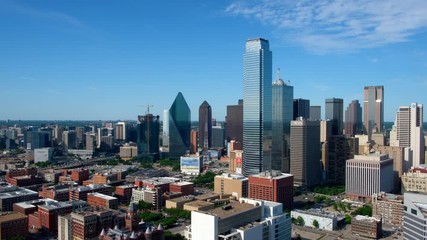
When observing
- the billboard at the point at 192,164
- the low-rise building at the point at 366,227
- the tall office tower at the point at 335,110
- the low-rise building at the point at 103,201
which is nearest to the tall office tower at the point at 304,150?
the billboard at the point at 192,164

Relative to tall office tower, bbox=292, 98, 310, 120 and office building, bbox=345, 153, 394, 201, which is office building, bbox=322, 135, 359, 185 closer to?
office building, bbox=345, 153, 394, 201

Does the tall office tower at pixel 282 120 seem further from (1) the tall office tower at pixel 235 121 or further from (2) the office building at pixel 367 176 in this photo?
(1) the tall office tower at pixel 235 121

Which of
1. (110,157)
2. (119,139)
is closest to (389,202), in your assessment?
(110,157)

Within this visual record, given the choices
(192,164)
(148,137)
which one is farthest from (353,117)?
(148,137)

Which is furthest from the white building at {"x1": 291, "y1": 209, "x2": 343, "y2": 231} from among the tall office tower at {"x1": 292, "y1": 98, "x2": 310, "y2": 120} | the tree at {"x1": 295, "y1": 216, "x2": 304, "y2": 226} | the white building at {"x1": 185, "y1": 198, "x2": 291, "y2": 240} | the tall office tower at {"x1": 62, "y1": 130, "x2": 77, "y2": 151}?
the tall office tower at {"x1": 62, "y1": 130, "x2": 77, "y2": 151}

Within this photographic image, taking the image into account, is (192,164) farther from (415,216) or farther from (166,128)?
(415,216)

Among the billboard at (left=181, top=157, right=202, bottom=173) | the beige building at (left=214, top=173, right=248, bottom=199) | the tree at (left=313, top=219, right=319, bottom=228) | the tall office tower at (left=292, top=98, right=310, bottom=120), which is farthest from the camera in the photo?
the tall office tower at (left=292, top=98, right=310, bottom=120)
